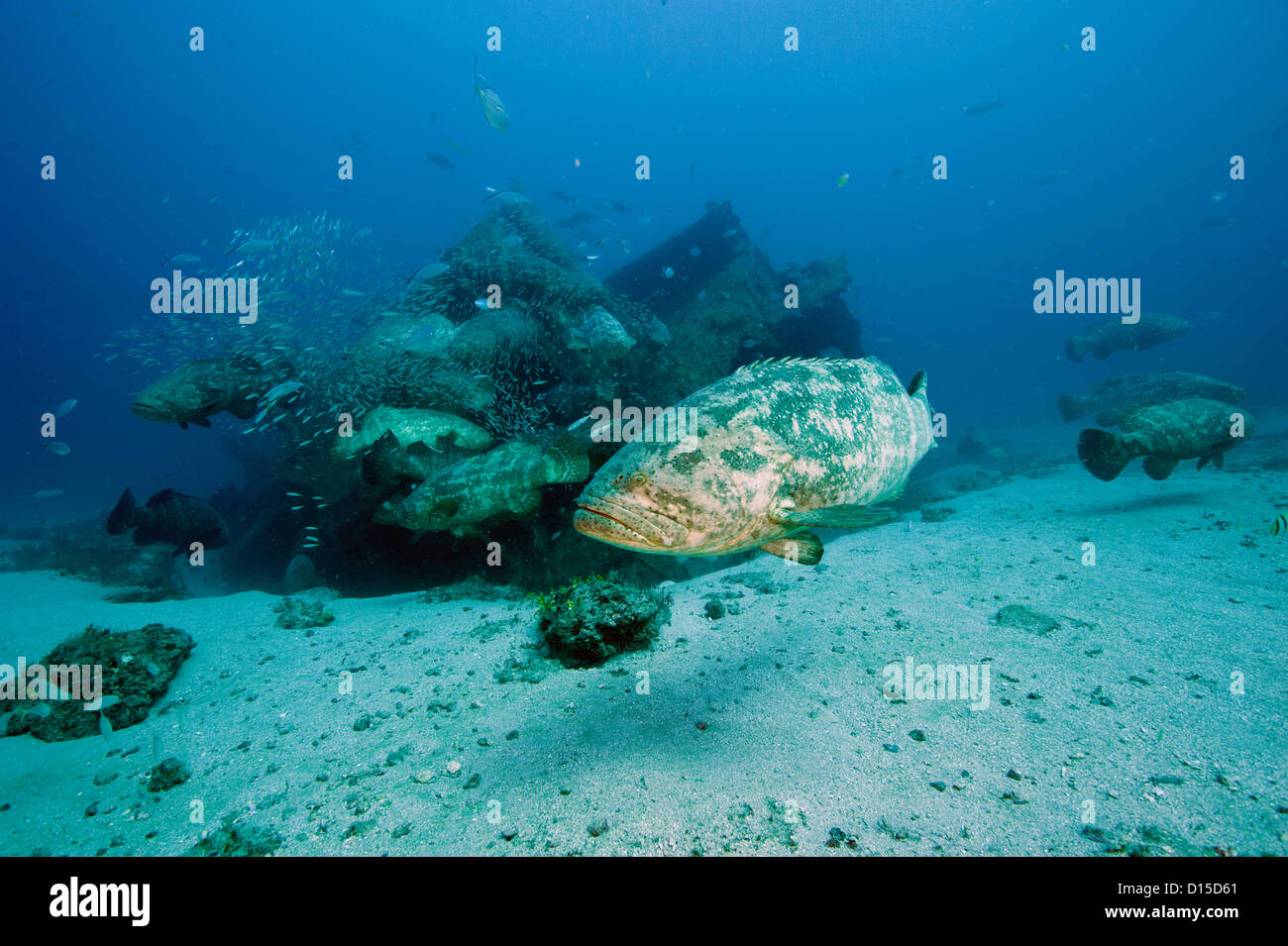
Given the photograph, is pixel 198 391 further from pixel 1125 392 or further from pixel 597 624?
pixel 1125 392

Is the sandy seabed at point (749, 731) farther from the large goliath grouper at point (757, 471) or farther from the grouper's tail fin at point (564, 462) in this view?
the grouper's tail fin at point (564, 462)

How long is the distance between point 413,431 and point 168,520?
141 inches

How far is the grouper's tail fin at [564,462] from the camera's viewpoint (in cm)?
504

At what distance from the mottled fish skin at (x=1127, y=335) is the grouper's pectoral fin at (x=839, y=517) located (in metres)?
17.0

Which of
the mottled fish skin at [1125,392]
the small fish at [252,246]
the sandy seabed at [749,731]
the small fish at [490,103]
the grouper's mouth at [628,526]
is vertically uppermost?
the small fish at [490,103]

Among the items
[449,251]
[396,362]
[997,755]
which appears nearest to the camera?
[997,755]

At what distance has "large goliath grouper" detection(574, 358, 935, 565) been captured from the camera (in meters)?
2.34

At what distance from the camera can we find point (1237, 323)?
77.2m

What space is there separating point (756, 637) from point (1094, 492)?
26.0 ft

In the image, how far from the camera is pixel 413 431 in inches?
241

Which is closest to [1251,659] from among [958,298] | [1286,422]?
[1286,422]

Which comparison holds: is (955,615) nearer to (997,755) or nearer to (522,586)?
(997,755)

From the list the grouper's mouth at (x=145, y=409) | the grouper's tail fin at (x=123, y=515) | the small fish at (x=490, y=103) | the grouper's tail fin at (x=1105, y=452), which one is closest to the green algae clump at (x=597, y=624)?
the grouper's mouth at (x=145, y=409)
